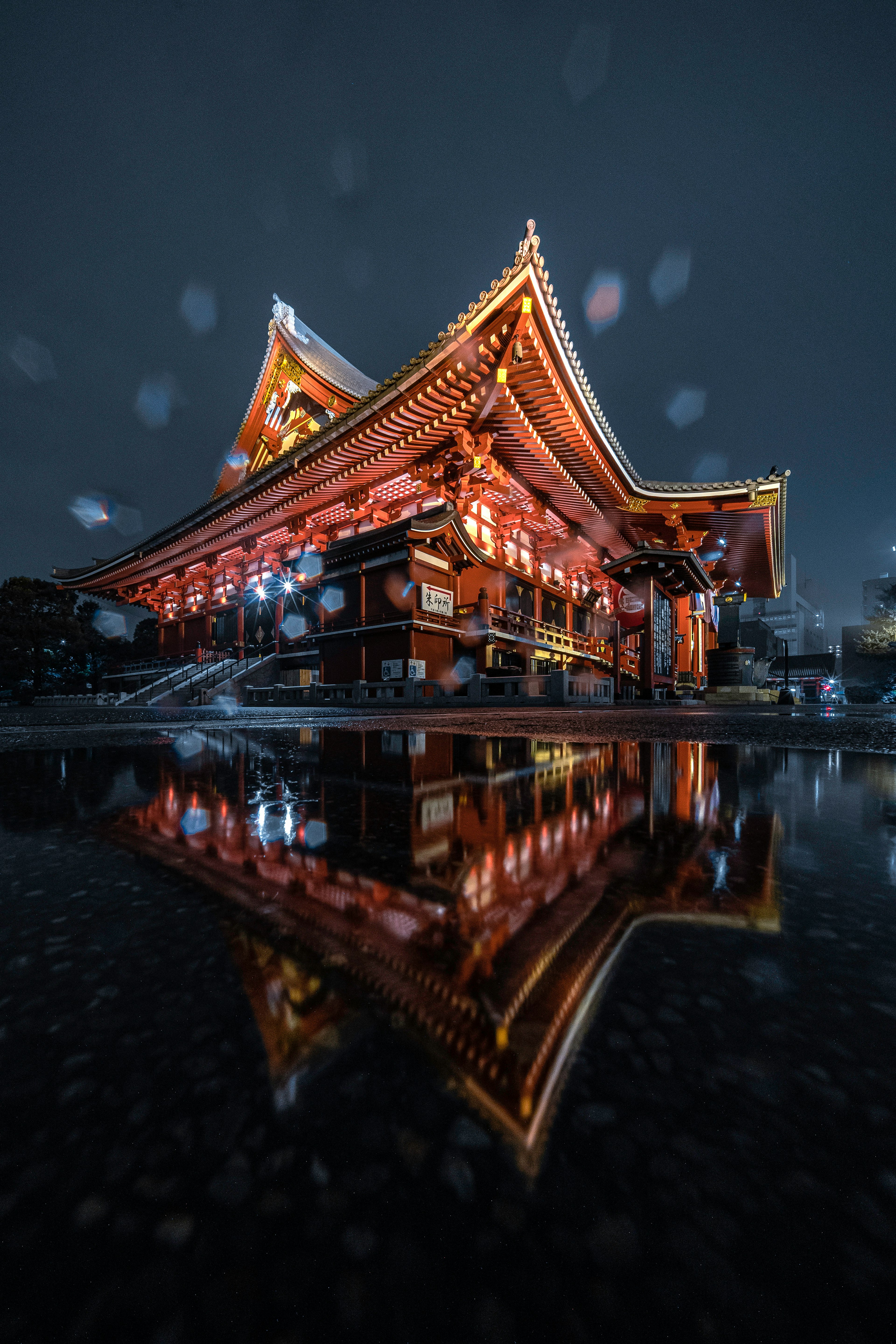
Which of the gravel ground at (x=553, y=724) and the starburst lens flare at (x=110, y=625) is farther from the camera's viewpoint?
the starburst lens flare at (x=110, y=625)

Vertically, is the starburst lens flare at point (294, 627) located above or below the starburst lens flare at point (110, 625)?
below

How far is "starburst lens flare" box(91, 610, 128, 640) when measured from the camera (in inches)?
1068

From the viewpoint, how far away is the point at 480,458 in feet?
31.0

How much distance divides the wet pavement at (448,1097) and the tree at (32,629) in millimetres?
24525

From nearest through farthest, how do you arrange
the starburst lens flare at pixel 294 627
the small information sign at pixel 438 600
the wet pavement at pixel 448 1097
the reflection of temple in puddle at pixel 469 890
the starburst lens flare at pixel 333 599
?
1. the wet pavement at pixel 448 1097
2. the reflection of temple in puddle at pixel 469 890
3. the small information sign at pixel 438 600
4. the starburst lens flare at pixel 333 599
5. the starburst lens flare at pixel 294 627

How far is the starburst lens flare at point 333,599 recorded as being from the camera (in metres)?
12.7

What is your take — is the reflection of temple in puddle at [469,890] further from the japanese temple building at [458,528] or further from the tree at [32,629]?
the tree at [32,629]

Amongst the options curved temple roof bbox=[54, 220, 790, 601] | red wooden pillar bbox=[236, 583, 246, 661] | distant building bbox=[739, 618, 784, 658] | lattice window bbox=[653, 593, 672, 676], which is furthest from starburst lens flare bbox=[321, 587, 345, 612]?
distant building bbox=[739, 618, 784, 658]

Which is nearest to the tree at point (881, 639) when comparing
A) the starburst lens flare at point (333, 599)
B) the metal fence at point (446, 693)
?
the metal fence at point (446, 693)

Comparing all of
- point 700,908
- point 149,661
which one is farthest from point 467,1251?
point 149,661

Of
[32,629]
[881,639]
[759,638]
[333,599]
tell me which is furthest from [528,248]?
[759,638]

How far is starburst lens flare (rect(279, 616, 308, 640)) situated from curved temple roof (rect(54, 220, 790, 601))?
231cm

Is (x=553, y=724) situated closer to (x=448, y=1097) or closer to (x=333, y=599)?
(x=448, y=1097)

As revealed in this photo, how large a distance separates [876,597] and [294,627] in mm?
49915
